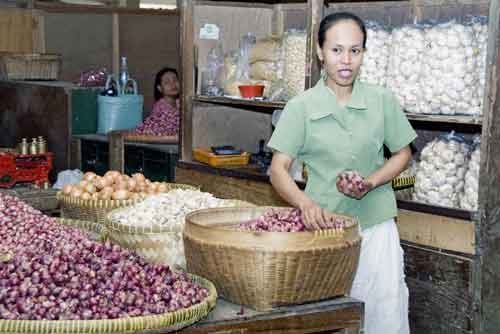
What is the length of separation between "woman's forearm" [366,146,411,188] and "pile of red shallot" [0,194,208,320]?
0.96m

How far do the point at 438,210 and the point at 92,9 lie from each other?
6500 mm

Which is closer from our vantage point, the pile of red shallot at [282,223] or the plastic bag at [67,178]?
the pile of red shallot at [282,223]

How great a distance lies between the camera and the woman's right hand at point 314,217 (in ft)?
10.6

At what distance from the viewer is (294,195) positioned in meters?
3.46

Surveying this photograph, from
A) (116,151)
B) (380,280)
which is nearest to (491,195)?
(380,280)

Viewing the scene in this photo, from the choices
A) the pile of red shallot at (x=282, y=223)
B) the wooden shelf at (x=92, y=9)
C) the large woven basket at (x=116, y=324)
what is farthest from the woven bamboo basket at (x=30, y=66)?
the large woven basket at (x=116, y=324)

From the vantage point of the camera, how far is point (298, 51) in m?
5.37

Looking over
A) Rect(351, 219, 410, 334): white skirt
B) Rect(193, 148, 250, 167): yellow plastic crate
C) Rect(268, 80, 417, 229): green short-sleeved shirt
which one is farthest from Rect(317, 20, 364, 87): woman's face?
Rect(193, 148, 250, 167): yellow plastic crate

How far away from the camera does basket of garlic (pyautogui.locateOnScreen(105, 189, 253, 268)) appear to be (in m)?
3.70

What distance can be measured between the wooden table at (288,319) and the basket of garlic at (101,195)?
59.7 inches

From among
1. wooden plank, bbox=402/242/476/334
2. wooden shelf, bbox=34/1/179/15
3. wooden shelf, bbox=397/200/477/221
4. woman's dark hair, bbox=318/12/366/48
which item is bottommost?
wooden plank, bbox=402/242/476/334

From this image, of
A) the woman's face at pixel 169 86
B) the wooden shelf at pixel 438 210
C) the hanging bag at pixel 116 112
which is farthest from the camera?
the woman's face at pixel 169 86

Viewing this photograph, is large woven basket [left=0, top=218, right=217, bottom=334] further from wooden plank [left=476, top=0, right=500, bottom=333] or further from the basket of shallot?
wooden plank [left=476, top=0, right=500, bottom=333]

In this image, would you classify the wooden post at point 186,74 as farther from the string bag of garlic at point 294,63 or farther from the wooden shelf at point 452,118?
the wooden shelf at point 452,118
